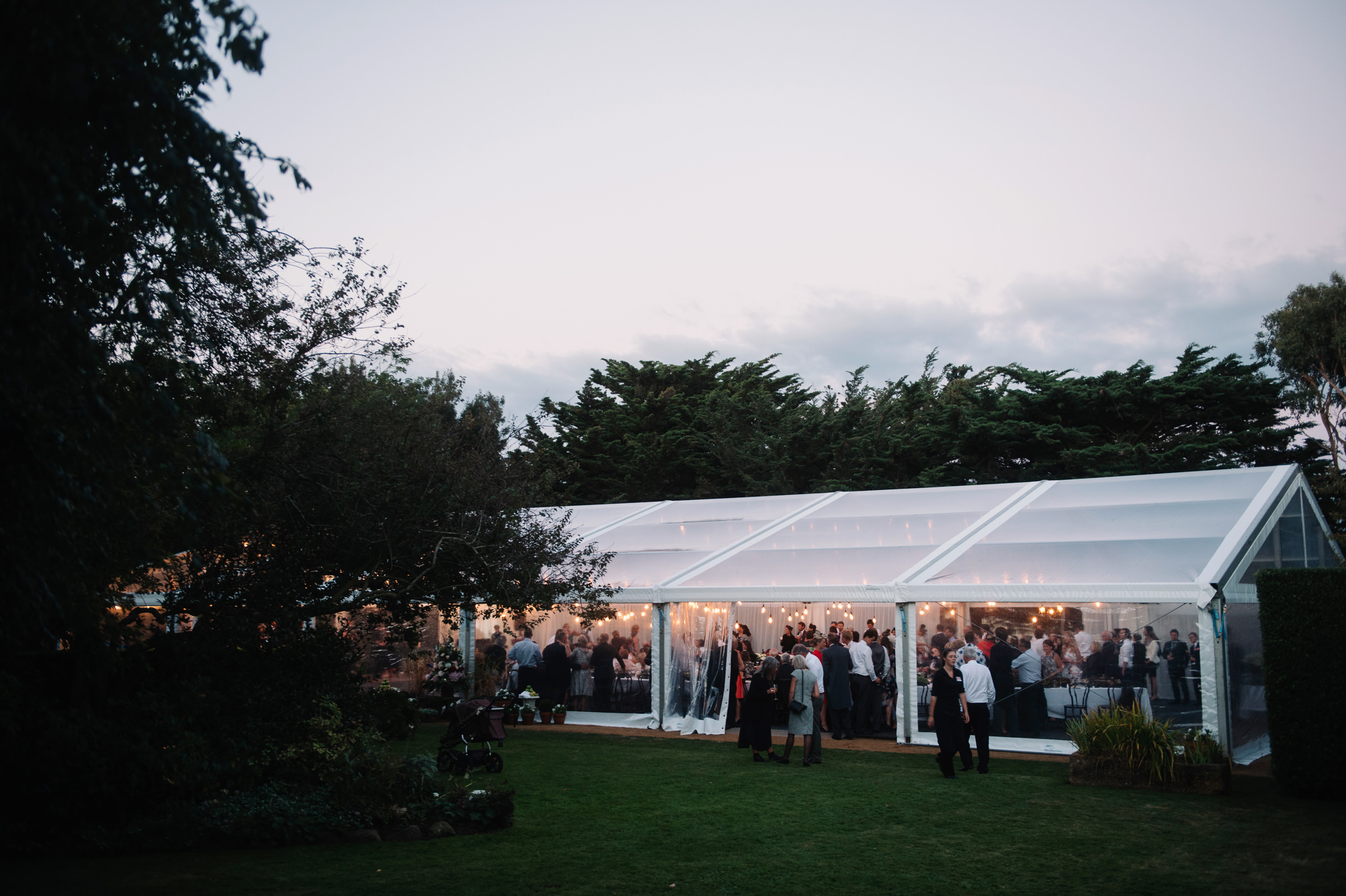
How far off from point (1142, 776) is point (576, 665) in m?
8.67

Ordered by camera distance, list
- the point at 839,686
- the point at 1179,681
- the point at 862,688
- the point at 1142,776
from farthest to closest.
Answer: the point at 862,688 → the point at 839,686 → the point at 1179,681 → the point at 1142,776

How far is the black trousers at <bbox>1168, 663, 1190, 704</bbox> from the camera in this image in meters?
10.9

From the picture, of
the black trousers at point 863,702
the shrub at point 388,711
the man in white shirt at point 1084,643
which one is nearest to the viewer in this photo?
the shrub at point 388,711

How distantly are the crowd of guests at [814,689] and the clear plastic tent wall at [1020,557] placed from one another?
2.82ft

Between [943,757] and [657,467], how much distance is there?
2121 cm

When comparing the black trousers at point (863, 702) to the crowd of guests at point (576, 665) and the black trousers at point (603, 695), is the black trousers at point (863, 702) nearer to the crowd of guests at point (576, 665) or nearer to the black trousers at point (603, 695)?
the crowd of guests at point (576, 665)

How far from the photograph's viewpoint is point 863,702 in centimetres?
1348

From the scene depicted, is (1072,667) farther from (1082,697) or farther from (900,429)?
(900,429)

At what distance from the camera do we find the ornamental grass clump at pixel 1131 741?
9.10 metres

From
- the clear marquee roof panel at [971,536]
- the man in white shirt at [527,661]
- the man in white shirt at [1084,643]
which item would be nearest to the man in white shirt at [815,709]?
the clear marquee roof panel at [971,536]

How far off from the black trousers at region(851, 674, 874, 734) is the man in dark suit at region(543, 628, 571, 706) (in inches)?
179

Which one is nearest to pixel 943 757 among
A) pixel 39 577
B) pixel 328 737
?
pixel 328 737

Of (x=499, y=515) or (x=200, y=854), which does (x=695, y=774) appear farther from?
(x=200, y=854)

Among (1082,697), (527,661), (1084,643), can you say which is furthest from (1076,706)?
(527,661)
